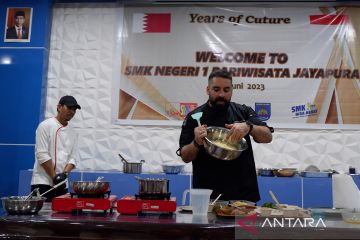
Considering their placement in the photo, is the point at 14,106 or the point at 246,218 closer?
the point at 246,218

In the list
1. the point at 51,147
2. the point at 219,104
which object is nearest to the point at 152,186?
the point at 219,104

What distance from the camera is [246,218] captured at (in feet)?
6.11

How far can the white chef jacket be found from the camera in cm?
353

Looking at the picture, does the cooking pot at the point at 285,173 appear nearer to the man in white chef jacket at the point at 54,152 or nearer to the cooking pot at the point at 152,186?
the man in white chef jacket at the point at 54,152

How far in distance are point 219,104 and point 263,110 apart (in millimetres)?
2564

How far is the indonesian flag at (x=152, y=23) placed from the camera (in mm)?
5219

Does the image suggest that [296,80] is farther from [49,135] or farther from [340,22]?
[49,135]

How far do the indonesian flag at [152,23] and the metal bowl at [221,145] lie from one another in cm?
313

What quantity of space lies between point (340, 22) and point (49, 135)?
4.03 metres

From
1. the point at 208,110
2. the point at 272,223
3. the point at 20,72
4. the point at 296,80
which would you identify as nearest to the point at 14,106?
the point at 20,72

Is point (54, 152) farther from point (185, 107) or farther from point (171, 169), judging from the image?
point (185, 107)

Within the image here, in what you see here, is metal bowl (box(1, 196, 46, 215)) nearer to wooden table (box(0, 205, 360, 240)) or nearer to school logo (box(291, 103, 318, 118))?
wooden table (box(0, 205, 360, 240))

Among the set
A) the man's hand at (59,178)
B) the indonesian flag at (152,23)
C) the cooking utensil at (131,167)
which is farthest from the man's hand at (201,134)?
the indonesian flag at (152,23)

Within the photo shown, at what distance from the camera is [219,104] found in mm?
2598
